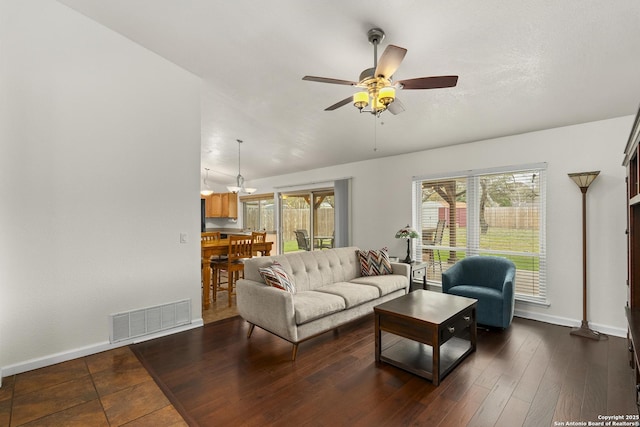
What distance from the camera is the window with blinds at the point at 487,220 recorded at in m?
3.82

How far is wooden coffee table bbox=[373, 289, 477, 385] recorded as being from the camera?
2.39 m

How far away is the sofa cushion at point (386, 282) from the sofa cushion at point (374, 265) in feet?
0.32

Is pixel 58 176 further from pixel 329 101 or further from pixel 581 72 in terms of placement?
pixel 581 72

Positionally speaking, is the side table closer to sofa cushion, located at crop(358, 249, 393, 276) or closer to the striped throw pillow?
sofa cushion, located at crop(358, 249, 393, 276)

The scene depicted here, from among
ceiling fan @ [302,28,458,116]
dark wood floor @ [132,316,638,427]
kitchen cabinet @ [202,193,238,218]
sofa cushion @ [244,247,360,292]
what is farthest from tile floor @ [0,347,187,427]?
kitchen cabinet @ [202,193,238,218]

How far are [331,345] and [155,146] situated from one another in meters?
2.90

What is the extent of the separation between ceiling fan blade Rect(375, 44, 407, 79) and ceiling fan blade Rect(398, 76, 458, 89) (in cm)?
15

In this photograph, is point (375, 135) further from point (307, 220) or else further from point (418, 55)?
point (307, 220)

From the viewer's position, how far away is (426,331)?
2.42m

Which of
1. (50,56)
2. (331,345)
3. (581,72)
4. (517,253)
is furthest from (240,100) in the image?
(517,253)

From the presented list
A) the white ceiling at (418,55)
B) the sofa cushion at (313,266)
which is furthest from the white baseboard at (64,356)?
the white ceiling at (418,55)

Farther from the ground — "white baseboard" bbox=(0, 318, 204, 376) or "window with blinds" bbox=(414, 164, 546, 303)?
"window with blinds" bbox=(414, 164, 546, 303)

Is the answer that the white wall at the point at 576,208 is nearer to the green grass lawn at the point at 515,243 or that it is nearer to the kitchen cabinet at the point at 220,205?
the green grass lawn at the point at 515,243

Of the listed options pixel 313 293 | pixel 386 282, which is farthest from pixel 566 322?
pixel 313 293
